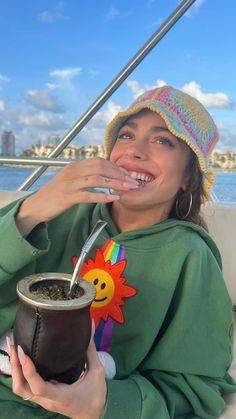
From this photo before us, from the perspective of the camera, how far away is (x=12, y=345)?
2.31 feet

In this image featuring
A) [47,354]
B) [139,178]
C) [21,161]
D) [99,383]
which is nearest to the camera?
[47,354]

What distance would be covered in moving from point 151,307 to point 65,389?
0.38 m

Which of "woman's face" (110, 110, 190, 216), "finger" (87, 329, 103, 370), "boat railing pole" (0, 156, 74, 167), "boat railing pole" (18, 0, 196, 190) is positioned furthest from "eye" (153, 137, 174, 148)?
"boat railing pole" (18, 0, 196, 190)

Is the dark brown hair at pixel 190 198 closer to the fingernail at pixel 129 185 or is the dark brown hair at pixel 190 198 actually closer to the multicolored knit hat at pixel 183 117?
the multicolored knit hat at pixel 183 117

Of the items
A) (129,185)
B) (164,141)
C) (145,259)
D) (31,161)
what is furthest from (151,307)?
(31,161)

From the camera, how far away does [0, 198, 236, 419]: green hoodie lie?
945 millimetres

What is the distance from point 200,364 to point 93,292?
1.41ft

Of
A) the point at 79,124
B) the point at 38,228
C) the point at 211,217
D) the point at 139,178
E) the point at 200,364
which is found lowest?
the point at 200,364

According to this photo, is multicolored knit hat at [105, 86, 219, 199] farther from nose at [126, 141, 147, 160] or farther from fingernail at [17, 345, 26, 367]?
fingernail at [17, 345, 26, 367]

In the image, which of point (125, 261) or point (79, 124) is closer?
point (125, 261)

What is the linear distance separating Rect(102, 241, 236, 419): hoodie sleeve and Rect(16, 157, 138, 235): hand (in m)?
0.31

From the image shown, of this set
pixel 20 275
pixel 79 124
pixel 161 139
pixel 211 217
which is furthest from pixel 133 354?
pixel 79 124

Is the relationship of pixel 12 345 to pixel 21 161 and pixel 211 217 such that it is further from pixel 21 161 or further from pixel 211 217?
pixel 21 161

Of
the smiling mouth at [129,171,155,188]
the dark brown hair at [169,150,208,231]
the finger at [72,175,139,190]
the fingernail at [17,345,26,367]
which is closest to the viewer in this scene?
the fingernail at [17,345,26,367]
